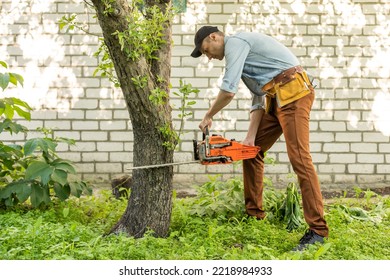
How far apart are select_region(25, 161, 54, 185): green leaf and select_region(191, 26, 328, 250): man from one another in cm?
121

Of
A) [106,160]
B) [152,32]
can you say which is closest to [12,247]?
[152,32]

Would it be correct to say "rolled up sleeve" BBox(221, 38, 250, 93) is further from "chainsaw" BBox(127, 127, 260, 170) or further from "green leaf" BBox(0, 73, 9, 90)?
"green leaf" BBox(0, 73, 9, 90)

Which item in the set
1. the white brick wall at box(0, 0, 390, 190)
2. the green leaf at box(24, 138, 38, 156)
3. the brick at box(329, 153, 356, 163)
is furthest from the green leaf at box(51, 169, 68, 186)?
the brick at box(329, 153, 356, 163)

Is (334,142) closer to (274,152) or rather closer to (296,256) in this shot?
(274,152)

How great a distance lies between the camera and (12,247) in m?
4.45

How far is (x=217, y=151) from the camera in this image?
4754 millimetres

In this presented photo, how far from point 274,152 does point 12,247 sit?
359 cm

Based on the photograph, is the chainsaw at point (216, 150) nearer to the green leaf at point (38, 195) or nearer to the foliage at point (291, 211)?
the foliage at point (291, 211)

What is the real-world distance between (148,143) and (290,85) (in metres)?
1.04

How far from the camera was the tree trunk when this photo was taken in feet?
15.3

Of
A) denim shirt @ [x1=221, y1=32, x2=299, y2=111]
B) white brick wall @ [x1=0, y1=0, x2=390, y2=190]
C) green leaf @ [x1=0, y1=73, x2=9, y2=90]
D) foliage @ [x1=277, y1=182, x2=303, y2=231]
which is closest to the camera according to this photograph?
denim shirt @ [x1=221, y1=32, x2=299, y2=111]

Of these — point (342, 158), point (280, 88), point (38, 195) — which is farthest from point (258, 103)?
point (342, 158)

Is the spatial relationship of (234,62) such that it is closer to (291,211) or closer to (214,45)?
(214,45)
